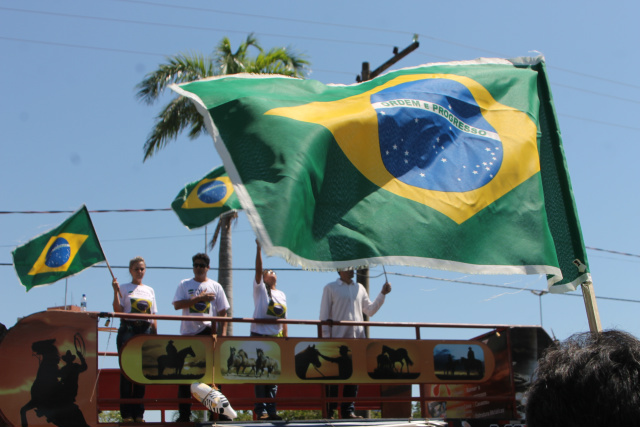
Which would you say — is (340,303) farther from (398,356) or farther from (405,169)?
(405,169)

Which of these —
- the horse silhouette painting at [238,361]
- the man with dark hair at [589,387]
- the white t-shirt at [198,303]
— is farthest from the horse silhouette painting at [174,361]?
the man with dark hair at [589,387]

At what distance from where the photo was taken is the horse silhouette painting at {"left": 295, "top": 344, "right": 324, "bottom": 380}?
700 centimetres

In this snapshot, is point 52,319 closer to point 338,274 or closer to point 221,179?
point 338,274

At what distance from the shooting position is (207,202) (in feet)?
42.1

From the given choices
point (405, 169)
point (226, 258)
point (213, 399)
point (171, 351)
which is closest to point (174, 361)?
point (171, 351)

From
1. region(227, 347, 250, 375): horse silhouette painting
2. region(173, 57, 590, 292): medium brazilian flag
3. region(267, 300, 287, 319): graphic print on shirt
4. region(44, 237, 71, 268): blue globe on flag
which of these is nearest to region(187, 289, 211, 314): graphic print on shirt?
region(267, 300, 287, 319): graphic print on shirt

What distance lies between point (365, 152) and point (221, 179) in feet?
21.5

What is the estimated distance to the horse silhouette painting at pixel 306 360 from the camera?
7.00 meters

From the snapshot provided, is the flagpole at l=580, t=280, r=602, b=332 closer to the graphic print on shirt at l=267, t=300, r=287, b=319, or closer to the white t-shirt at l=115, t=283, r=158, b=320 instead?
the graphic print on shirt at l=267, t=300, r=287, b=319

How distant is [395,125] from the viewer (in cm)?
687

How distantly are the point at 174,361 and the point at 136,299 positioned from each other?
5.26 ft

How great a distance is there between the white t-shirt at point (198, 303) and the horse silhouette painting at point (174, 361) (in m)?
0.97

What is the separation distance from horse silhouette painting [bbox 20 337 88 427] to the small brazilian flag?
369cm

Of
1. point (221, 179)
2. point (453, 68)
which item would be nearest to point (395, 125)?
point (453, 68)
